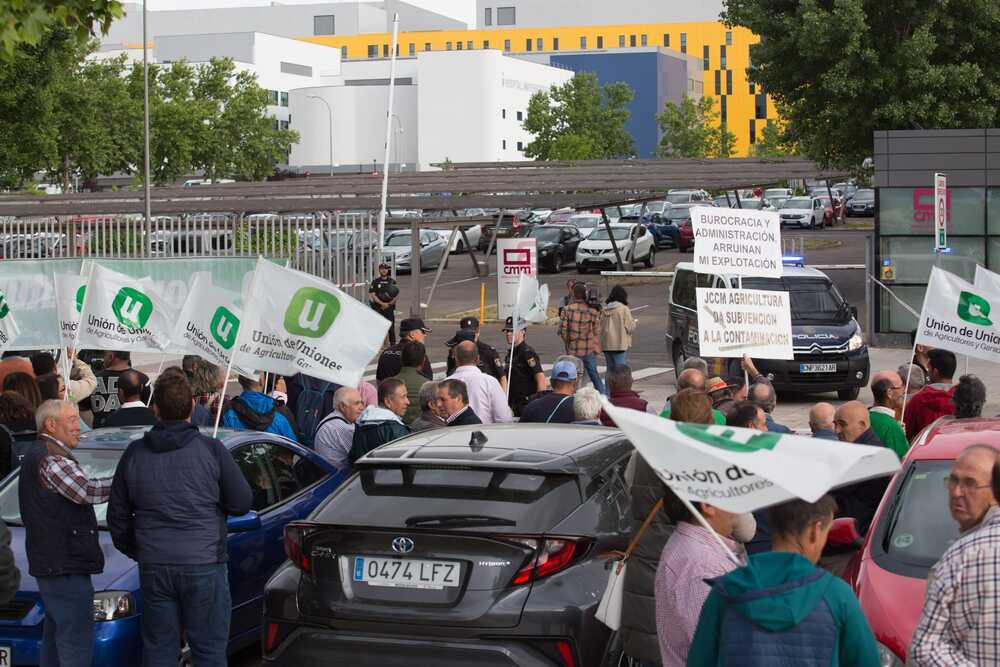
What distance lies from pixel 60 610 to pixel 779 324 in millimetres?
6714

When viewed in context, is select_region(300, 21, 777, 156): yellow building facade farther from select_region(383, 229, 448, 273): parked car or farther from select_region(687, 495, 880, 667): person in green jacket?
select_region(687, 495, 880, 667): person in green jacket

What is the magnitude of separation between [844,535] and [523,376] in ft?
25.3

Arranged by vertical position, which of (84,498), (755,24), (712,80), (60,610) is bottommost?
(60,610)

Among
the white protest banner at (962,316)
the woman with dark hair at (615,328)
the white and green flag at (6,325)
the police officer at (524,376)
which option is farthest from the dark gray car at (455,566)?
the woman with dark hair at (615,328)

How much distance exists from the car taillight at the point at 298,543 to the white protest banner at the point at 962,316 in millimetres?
6306

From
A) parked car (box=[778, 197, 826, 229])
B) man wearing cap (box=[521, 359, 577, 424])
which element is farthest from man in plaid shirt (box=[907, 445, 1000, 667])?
parked car (box=[778, 197, 826, 229])

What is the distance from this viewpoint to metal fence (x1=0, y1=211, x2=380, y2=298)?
24.9 metres

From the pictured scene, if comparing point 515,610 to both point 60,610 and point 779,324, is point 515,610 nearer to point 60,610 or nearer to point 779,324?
point 60,610

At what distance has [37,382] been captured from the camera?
32.7ft

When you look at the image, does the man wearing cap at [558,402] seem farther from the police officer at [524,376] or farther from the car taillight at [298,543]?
the police officer at [524,376]

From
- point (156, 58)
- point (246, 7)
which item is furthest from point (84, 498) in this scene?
point (246, 7)

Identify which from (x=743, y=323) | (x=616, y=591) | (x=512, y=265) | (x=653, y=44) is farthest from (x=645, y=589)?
(x=653, y=44)

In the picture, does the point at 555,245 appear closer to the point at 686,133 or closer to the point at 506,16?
the point at 686,133

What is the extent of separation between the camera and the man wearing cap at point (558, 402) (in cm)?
963
